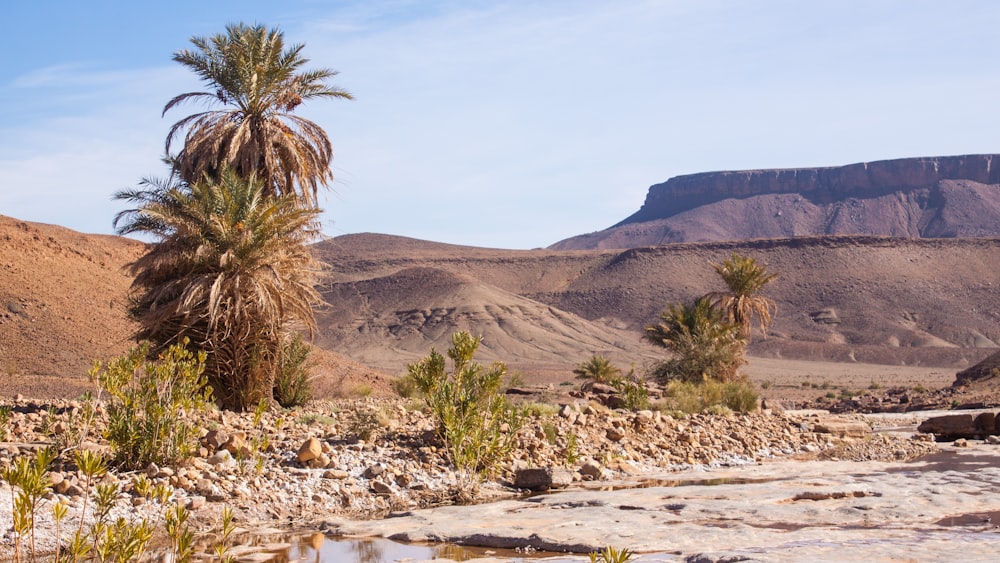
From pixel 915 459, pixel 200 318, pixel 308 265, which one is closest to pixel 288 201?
pixel 308 265

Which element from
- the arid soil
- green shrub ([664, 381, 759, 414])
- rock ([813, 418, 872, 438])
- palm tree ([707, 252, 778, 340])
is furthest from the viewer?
the arid soil

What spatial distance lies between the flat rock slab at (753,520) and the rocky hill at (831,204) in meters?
122

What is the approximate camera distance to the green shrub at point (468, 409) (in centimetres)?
1188

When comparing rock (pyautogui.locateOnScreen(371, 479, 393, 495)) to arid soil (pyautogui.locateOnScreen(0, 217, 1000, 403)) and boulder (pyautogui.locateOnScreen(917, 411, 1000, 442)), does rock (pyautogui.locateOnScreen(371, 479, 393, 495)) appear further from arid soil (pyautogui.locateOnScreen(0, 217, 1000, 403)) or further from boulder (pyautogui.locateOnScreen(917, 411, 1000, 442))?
arid soil (pyautogui.locateOnScreen(0, 217, 1000, 403))

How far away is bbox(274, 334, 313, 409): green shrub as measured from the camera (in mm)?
17781

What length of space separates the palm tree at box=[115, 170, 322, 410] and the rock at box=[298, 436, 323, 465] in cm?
383

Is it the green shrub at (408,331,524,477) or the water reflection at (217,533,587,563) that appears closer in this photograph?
the water reflection at (217,533,587,563)

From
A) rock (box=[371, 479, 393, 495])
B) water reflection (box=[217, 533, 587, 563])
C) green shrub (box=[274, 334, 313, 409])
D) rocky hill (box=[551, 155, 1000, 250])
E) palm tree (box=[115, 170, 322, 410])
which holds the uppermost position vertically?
rocky hill (box=[551, 155, 1000, 250])

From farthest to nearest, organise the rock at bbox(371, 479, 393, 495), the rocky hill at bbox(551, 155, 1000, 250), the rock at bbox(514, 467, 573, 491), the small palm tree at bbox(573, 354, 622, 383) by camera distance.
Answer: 1. the rocky hill at bbox(551, 155, 1000, 250)
2. the small palm tree at bbox(573, 354, 622, 383)
3. the rock at bbox(514, 467, 573, 491)
4. the rock at bbox(371, 479, 393, 495)

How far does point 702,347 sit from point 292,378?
17.6 m

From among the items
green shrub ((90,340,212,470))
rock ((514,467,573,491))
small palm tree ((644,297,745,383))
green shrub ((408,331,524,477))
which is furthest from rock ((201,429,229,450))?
small palm tree ((644,297,745,383))

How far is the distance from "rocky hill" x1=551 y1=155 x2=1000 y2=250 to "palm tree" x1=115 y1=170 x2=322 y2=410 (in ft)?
396

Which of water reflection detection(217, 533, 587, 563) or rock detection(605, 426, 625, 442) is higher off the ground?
rock detection(605, 426, 625, 442)

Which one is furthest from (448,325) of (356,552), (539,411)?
(356,552)
